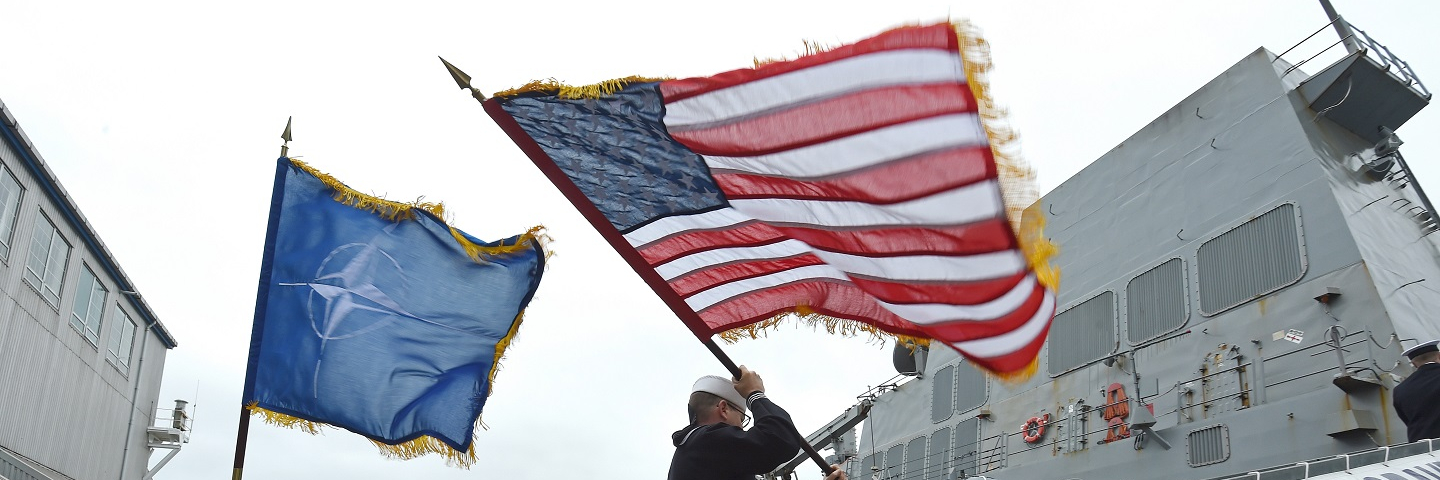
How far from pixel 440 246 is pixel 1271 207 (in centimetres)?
756

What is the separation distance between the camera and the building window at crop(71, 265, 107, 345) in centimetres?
1962

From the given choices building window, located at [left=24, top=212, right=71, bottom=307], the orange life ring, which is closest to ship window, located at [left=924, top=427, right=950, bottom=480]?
the orange life ring

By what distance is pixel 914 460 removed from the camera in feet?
49.6

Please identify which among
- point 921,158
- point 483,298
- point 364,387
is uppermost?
point 921,158

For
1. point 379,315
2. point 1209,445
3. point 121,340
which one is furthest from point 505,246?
point 121,340

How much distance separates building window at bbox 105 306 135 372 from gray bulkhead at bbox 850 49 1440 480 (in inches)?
704

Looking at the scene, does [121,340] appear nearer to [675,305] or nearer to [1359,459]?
[675,305]

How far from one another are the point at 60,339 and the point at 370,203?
16280mm

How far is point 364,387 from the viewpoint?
536 cm

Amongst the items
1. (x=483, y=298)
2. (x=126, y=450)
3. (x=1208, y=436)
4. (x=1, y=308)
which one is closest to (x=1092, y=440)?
(x=1208, y=436)

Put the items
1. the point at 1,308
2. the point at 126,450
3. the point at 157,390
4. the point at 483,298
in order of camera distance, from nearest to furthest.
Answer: the point at 483,298
the point at 1,308
the point at 126,450
the point at 157,390

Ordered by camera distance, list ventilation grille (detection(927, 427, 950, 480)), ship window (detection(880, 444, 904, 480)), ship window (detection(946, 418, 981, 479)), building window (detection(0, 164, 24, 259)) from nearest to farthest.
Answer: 1. ship window (detection(946, 418, 981, 479))
2. ventilation grille (detection(927, 427, 950, 480))
3. ship window (detection(880, 444, 904, 480))
4. building window (detection(0, 164, 24, 259))

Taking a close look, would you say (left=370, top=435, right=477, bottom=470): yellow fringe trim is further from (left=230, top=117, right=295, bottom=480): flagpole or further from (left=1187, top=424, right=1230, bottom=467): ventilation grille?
(left=1187, top=424, right=1230, bottom=467): ventilation grille

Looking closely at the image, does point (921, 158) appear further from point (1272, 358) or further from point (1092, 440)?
point (1092, 440)
